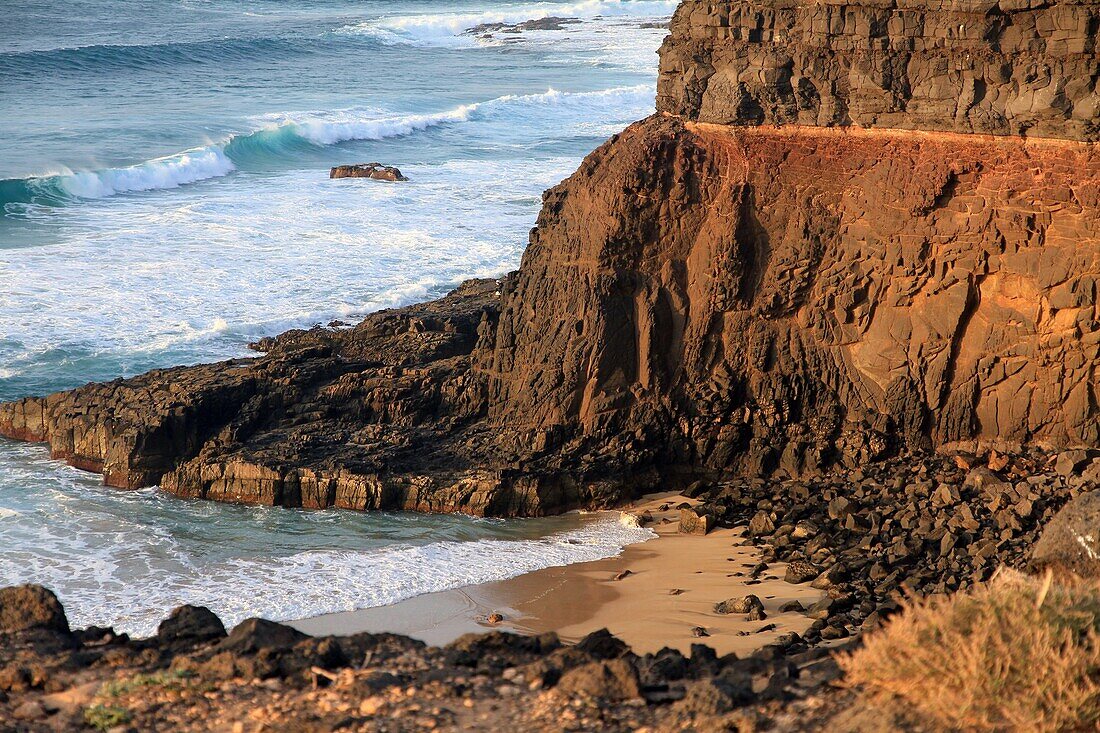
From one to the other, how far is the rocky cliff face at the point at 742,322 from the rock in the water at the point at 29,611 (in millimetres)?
6463

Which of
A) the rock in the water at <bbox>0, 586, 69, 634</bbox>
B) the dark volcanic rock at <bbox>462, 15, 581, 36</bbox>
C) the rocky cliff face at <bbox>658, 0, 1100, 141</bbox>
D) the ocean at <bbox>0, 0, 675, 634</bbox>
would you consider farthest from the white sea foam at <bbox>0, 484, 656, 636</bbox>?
the dark volcanic rock at <bbox>462, 15, 581, 36</bbox>

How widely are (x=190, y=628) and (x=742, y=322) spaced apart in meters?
8.59

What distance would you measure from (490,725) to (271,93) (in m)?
47.5

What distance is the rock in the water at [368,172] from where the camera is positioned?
36.6 metres

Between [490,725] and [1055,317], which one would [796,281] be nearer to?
[1055,317]

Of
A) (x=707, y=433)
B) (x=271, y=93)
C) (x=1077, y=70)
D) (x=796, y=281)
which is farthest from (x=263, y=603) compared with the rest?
(x=271, y=93)

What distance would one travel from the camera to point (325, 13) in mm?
80375

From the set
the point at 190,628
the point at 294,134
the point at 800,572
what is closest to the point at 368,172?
the point at 294,134

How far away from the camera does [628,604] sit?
1295 centimetres

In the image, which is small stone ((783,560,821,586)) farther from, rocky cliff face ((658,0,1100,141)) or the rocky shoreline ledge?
rocky cliff face ((658,0,1100,141))

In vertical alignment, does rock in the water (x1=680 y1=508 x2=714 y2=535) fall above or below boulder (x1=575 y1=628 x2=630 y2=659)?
below

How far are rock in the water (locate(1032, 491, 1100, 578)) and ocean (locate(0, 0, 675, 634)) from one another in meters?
5.76

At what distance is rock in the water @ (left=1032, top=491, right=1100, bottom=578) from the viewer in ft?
30.2

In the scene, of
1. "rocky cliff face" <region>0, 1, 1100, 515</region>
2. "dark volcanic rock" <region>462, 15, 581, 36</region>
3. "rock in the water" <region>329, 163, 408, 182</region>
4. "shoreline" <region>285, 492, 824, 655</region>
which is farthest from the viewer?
"dark volcanic rock" <region>462, 15, 581, 36</region>
